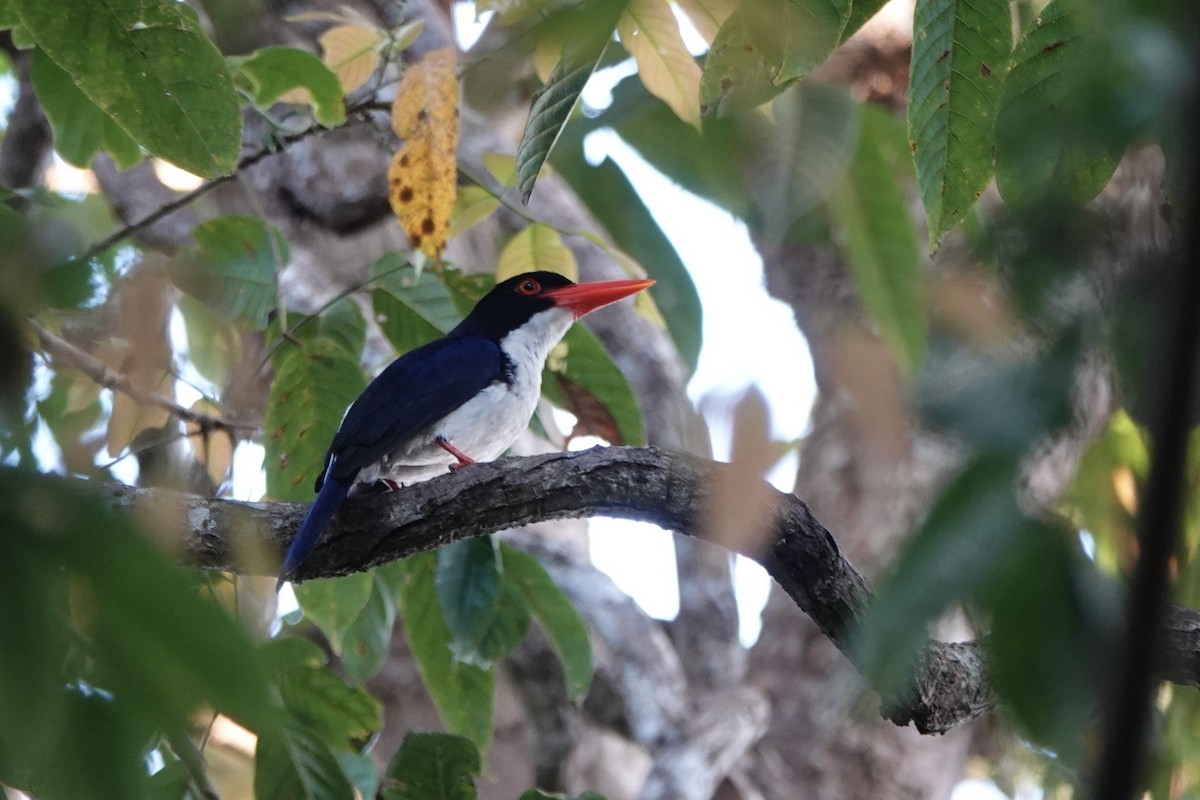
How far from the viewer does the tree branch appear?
3.12 m

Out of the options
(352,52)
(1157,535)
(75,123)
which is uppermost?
(75,123)

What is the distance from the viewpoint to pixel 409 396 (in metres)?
4.51

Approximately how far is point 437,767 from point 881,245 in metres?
2.18

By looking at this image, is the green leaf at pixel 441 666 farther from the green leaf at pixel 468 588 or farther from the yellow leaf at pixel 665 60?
the yellow leaf at pixel 665 60

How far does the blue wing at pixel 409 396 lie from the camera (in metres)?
4.11

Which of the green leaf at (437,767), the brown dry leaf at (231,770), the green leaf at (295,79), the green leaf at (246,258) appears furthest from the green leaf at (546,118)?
the brown dry leaf at (231,770)

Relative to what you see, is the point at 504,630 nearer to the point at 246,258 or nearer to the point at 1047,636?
the point at 246,258

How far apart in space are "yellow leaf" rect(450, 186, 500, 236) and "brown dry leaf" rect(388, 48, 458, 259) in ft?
2.30

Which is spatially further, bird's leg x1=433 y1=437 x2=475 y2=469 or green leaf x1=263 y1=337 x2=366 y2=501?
bird's leg x1=433 y1=437 x2=475 y2=469

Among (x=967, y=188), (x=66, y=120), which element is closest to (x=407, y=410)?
(x=66, y=120)

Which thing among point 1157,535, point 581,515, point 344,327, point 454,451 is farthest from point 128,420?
point 1157,535

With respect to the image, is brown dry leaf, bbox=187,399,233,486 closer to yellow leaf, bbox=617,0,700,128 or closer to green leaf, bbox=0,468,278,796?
yellow leaf, bbox=617,0,700,128

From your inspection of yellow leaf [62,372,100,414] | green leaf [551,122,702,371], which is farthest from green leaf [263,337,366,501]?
yellow leaf [62,372,100,414]

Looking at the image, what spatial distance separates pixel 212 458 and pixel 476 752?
4.31ft
